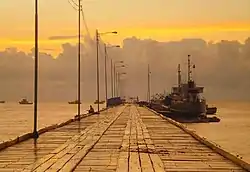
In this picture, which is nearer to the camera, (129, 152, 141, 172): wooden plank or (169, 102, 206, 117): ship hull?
(129, 152, 141, 172): wooden plank

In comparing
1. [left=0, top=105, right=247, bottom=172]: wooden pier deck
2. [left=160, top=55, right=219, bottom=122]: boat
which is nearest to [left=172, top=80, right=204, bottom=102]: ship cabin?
[left=160, top=55, right=219, bottom=122]: boat

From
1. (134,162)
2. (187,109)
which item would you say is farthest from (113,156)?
(187,109)

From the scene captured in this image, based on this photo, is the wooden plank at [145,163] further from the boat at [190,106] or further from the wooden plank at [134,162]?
the boat at [190,106]

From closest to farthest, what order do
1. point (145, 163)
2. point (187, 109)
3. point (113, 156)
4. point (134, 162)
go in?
point (145, 163), point (134, 162), point (113, 156), point (187, 109)

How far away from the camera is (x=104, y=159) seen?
61.9 feet

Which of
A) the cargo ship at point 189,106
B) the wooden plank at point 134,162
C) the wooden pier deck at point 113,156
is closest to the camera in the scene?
the wooden plank at point 134,162

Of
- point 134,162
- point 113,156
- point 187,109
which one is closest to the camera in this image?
point 134,162

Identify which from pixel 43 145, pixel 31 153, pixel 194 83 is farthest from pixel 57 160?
pixel 194 83

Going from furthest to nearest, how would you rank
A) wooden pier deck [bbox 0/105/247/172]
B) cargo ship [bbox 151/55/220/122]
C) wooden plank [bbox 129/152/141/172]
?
cargo ship [bbox 151/55/220/122] < wooden pier deck [bbox 0/105/247/172] < wooden plank [bbox 129/152/141/172]

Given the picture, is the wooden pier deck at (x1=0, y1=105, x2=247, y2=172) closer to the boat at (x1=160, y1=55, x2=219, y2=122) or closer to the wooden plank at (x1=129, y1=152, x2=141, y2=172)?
the wooden plank at (x1=129, y1=152, x2=141, y2=172)

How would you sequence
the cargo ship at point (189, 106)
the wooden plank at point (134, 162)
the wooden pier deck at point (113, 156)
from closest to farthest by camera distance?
1. the wooden plank at point (134, 162)
2. the wooden pier deck at point (113, 156)
3. the cargo ship at point (189, 106)

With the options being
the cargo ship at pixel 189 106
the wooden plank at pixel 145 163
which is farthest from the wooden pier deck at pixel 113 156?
the cargo ship at pixel 189 106

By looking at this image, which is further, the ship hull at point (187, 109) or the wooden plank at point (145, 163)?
the ship hull at point (187, 109)

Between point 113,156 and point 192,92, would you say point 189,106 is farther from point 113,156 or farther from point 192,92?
point 113,156
